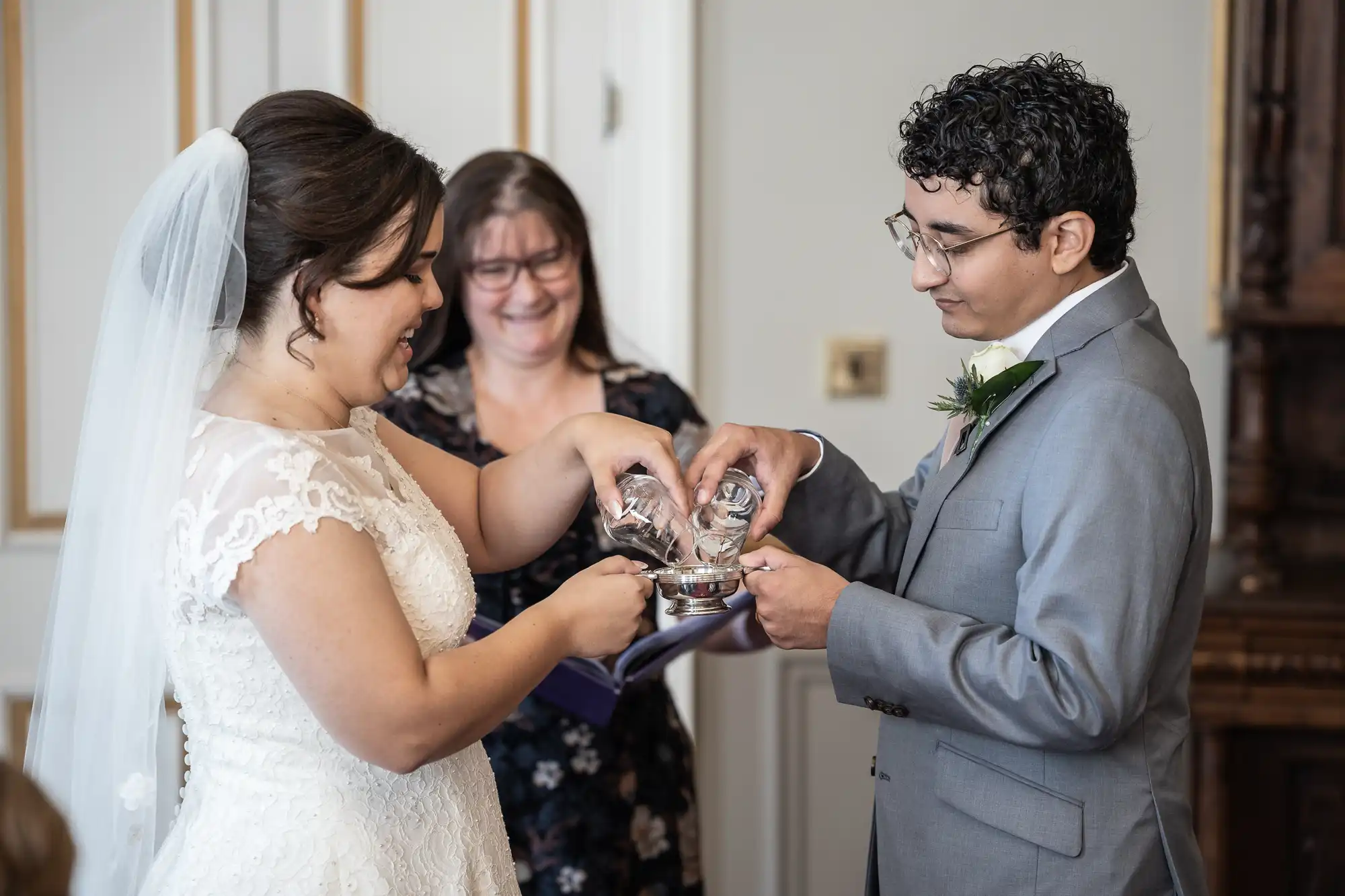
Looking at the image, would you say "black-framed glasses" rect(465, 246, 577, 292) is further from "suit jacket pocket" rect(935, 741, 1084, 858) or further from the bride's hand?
"suit jacket pocket" rect(935, 741, 1084, 858)

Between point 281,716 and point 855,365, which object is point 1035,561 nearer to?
point 281,716

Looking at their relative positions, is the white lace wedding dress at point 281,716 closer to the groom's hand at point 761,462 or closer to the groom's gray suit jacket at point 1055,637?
the groom's hand at point 761,462

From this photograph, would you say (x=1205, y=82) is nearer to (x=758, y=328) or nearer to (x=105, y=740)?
(x=758, y=328)

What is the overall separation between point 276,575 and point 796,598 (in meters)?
0.65

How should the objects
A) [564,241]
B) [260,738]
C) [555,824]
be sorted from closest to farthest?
[260,738]
[555,824]
[564,241]

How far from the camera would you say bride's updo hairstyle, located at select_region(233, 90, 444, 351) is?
1.46 meters

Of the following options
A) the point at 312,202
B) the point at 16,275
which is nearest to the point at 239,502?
the point at 312,202

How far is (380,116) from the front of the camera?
3.04 m

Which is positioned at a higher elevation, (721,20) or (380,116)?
(721,20)

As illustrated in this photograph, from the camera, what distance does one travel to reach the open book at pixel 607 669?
6.70 ft

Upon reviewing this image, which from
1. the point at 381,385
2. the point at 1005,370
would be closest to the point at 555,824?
the point at 381,385

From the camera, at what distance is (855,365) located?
3164 millimetres

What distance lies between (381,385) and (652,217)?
1.65 meters

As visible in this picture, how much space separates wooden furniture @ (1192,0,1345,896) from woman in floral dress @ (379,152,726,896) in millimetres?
1163
